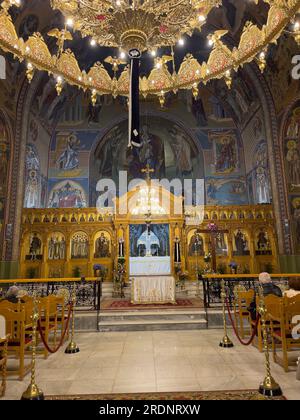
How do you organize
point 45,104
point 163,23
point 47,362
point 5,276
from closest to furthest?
point 47,362 → point 163,23 → point 5,276 → point 45,104

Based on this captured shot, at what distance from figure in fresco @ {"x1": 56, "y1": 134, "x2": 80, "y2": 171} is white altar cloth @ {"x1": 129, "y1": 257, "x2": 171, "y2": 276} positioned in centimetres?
906

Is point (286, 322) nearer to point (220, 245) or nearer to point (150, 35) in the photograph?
point (150, 35)

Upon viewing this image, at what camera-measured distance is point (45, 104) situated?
18.5 metres

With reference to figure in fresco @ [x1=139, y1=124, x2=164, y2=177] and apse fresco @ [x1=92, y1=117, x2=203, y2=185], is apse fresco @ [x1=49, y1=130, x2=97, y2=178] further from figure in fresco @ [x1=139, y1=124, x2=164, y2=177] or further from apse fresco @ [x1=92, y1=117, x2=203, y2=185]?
figure in fresco @ [x1=139, y1=124, x2=164, y2=177]

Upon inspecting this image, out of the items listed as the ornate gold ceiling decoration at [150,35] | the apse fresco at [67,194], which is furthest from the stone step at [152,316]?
the apse fresco at [67,194]

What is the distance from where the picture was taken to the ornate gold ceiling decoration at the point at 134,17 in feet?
17.1

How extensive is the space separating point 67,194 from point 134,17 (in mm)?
15442

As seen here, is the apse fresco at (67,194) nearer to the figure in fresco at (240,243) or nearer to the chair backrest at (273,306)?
the figure in fresco at (240,243)

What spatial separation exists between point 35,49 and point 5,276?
468 inches

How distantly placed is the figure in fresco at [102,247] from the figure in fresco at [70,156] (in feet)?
22.0

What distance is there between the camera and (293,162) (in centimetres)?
1530

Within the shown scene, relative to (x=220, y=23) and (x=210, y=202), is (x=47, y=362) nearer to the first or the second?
(x=210, y=202)

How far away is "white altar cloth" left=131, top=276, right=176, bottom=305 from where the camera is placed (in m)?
9.37
